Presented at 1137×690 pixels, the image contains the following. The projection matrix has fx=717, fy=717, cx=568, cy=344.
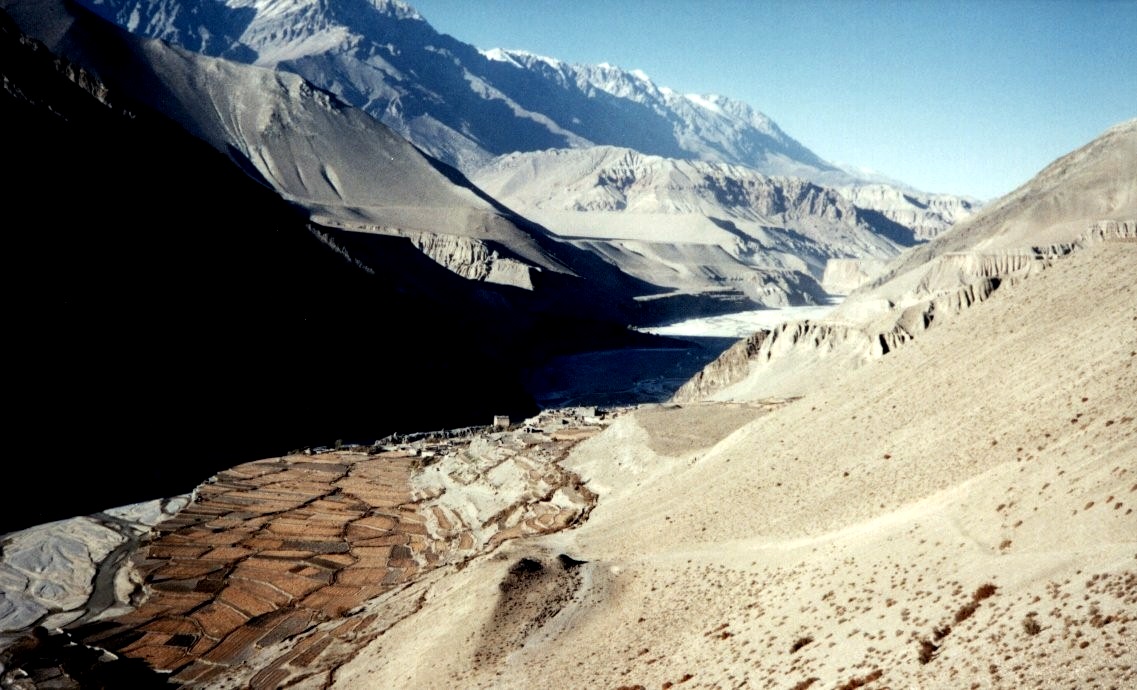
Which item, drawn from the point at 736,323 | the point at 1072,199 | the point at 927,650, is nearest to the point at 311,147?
the point at 736,323

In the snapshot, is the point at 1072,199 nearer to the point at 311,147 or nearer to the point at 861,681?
the point at 861,681

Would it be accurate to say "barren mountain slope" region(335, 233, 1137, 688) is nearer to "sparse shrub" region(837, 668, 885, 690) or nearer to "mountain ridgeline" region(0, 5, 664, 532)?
"sparse shrub" region(837, 668, 885, 690)

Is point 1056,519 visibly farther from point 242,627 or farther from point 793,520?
point 242,627

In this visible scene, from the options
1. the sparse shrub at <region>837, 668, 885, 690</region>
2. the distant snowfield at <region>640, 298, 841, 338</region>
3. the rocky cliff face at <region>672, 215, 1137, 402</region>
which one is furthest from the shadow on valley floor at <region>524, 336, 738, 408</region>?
the sparse shrub at <region>837, 668, 885, 690</region>

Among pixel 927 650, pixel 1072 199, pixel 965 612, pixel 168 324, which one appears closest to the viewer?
pixel 927 650

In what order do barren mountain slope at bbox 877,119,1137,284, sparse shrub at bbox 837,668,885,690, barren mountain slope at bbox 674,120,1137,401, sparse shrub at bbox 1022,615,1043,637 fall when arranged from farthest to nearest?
barren mountain slope at bbox 877,119,1137,284 < barren mountain slope at bbox 674,120,1137,401 < sparse shrub at bbox 837,668,885,690 < sparse shrub at bbox 1022,615,1043,637

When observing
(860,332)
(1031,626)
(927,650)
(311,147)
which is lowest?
(927,650)

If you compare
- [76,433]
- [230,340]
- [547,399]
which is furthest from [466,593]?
[547,399]

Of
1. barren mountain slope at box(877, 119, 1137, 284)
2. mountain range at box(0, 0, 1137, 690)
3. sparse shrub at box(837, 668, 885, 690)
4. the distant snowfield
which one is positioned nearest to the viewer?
sparse shrub at box(837, 668, 885, 690)
